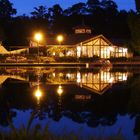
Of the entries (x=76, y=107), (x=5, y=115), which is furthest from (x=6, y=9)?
(x=5, y=115)

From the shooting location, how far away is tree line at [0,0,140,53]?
79938 millimetres

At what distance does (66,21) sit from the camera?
92.2m

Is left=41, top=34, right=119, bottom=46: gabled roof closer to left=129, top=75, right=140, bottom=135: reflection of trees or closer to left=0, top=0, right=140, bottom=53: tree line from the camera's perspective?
left=0, top=0, right=140, bottom=53: tree line

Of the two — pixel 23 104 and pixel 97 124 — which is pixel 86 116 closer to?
pixel 97 124

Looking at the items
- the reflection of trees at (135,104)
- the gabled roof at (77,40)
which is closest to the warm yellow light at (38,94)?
the reflection of trees at (135,104)

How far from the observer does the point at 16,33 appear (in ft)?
261

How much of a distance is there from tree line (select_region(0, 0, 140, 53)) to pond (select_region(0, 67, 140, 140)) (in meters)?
44.4

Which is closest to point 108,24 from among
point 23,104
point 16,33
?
point 16,33

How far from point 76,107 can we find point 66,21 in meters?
74.4

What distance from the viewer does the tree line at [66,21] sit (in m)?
79.9

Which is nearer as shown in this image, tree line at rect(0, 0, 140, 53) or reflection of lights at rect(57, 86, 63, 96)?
reflection of lights at rect(57, 86, 63, 96)

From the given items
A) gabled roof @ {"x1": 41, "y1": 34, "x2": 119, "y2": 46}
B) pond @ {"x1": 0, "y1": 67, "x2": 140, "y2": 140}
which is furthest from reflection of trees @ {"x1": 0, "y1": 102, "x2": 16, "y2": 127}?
gabled roof @ {"x1": 41, "y1": 34, "x2": 119, "y2": 46}

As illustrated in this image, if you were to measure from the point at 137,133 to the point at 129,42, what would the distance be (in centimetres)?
5218

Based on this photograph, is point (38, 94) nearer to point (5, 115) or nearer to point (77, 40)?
point (5, 115)
